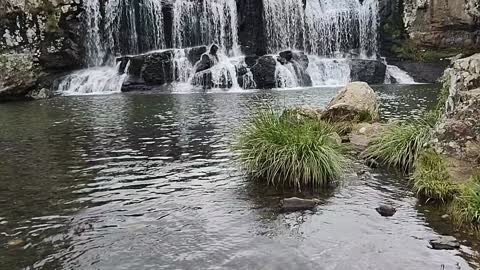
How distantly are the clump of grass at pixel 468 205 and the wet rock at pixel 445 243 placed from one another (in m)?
0.68

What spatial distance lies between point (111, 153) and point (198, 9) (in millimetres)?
31061

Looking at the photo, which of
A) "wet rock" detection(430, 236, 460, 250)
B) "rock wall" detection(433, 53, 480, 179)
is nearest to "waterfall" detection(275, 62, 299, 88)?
"rock wall" detection(433, 53, 480, 179)

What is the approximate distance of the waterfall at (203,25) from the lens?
45469 millimetres

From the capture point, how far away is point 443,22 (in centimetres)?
5038

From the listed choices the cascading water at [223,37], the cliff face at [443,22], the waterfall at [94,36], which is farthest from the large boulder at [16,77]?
the cliff face at [443,22]

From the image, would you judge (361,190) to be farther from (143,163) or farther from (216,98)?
(216,98)

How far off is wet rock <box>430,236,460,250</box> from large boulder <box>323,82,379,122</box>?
9529 millimetres

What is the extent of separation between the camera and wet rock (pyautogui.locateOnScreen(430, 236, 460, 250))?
8570 millimetres

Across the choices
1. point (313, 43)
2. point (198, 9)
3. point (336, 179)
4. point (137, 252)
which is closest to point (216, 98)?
point (198, 9)

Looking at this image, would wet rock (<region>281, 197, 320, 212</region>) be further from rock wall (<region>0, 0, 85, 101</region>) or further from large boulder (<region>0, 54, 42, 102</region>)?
rock wall (<region>0, 0, 85, 101</region>)

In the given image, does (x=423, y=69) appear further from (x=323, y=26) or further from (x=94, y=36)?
(x=94, y=36)

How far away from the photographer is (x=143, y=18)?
149 ft

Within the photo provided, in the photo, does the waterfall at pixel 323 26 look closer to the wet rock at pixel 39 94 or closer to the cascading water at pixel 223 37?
the cascading water at pixel 223 37

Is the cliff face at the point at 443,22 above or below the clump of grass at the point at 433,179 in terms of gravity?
above
